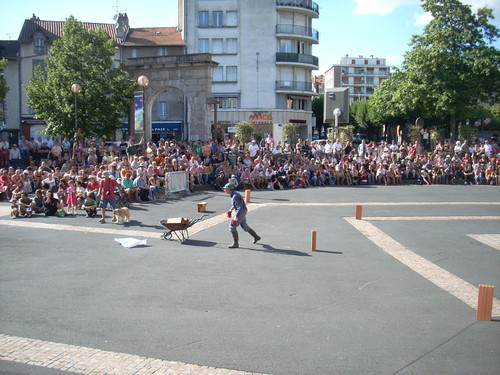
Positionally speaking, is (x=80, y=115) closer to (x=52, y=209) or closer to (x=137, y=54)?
(x=52, y=209)

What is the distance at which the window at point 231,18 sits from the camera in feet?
185

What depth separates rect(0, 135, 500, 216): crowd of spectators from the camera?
21984 millimetres

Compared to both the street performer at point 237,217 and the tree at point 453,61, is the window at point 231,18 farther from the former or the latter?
the street performer at point 237,217

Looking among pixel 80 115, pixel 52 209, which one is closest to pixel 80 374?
pixel 52 209

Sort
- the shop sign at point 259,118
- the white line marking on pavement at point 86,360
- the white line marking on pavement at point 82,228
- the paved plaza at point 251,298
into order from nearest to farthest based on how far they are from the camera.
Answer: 1. the white line marking on pavement at point 86,360
2. the paved plaza at point 251,298
3. the white line marking on pavement at point 82,228
4. the shop sign at point 259,118

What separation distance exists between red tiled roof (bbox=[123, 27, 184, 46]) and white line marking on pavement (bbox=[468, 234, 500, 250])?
46.4 metres

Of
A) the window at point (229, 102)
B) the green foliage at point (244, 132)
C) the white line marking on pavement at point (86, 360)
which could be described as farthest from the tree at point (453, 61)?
the white line marking on pavement at point (86, 360)

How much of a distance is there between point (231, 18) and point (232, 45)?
2.79 metres

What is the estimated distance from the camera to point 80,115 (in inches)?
1393

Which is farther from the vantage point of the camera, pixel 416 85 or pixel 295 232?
pixel 416 85

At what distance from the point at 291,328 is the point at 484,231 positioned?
10.4 metres

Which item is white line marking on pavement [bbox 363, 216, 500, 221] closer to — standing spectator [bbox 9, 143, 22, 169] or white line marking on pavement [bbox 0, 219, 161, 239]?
white line marking on pavement [bbox 0, 219, 161, 239]

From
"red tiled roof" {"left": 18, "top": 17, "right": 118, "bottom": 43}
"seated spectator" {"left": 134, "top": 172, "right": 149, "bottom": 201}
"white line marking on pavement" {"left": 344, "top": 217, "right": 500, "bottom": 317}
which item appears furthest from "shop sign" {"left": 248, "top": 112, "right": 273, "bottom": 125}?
"white line marking on pavement" {"left": 344, "top": 217, "right": 500, "bottom": 317}

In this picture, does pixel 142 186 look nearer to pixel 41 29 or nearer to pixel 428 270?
pixel 428 270
